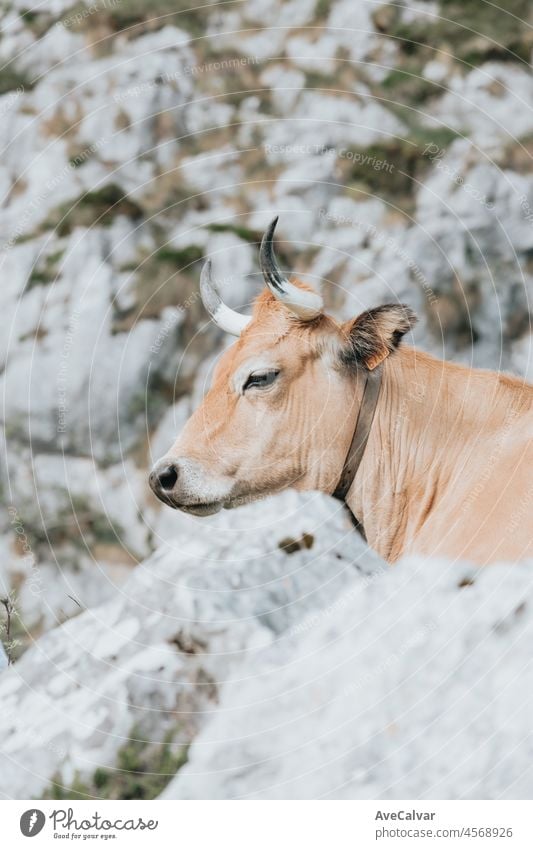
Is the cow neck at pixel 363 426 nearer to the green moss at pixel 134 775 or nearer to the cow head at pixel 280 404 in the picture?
the cow head at pixel 280 404

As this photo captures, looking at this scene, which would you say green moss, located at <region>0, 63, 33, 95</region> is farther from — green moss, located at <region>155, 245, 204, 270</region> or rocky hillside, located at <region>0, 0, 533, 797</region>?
green moss, located at <region>155, 245, 204, 270</region>

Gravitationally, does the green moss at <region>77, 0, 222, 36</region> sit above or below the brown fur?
above

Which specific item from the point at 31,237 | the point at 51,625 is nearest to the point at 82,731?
the point at 51,625

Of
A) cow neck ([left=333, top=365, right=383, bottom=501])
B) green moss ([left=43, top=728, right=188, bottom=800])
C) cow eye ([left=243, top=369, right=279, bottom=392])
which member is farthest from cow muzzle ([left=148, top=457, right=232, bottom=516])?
green moss ([left=43, top=728, right=188, bottom=800])

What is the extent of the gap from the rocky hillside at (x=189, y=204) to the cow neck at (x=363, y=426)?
540cm

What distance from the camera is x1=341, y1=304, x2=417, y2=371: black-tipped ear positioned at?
20.9 feet

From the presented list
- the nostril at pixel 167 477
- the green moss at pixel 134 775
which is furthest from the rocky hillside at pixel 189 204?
the nostril at pixel 167 477

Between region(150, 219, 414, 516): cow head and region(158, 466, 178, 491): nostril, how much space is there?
1cm

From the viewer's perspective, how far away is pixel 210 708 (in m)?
6.75

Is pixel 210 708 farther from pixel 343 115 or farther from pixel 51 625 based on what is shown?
pixel 343 115

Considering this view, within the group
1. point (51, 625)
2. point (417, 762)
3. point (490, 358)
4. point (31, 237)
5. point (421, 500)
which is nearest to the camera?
point (417, 762)

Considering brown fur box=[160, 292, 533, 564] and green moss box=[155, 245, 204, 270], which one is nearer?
brown fur box=[160, 292, 533, 564]

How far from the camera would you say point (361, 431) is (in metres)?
6.77
